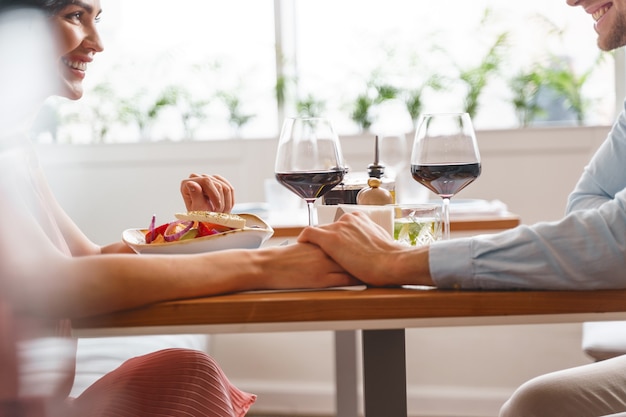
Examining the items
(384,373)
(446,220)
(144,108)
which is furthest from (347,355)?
(144,108)

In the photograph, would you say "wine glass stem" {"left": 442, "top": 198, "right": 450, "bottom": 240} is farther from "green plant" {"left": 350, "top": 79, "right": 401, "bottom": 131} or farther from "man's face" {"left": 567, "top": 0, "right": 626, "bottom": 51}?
"green plant" {"left": 350, "top": 79, "right": 401, "bottom": 131}

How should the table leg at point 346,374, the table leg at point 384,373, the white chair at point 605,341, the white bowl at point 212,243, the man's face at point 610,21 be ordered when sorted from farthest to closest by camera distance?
the white chair at point 605,341 < the table leg at point 346,374 < the man's face at point 610,21 < the white bowl at point 212,243 < the table leg at point 384,373

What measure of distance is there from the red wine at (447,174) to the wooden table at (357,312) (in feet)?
1.29

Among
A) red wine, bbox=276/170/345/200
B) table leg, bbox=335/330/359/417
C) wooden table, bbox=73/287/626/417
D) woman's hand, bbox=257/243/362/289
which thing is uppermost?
red wine, bbox=276/170/345/200

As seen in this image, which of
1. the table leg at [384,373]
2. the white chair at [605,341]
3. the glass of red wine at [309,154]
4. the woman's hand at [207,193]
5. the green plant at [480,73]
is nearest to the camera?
the table leg at [384,373]

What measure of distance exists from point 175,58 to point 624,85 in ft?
6.57

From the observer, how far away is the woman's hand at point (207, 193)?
1.68 meters

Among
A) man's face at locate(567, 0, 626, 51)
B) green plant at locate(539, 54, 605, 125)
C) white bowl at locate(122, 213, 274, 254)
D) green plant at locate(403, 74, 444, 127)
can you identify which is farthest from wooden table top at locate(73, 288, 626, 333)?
green plant at locate(539, 54, 605, 125)

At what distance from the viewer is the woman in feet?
3.38

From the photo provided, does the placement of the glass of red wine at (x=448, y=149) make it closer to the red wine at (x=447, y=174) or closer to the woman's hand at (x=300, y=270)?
the red wine at (x=447, y=174)

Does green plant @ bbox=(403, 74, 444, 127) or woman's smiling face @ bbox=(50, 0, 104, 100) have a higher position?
woman's smiling face @ bbox=(50, 0, 104, 100)

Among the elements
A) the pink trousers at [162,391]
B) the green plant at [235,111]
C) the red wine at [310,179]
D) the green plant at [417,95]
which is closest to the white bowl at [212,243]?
the red wine at [310,179]

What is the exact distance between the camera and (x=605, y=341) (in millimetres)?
2240

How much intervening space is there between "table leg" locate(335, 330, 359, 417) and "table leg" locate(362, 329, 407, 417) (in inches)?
36.6
